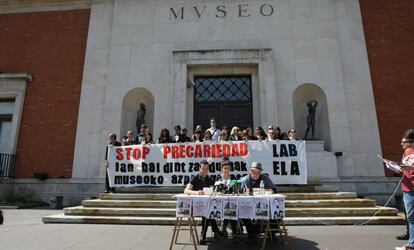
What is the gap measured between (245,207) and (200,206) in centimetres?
71

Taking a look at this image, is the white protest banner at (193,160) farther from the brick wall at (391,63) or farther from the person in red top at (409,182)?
the brick wall at (391,63)

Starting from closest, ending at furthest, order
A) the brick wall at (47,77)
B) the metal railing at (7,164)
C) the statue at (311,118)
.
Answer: the statue at (311,118), the metal railing at (7,164), the brick wall at (47,77)

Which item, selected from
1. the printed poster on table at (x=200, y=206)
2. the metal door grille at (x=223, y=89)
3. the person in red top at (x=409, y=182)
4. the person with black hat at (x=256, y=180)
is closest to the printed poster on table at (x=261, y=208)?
the person with black hat at (x=256, y=180)

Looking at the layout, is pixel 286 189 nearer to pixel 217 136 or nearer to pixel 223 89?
pixel 217 136

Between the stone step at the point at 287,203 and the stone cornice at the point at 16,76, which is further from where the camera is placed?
the stone cornice at the point at 16,76

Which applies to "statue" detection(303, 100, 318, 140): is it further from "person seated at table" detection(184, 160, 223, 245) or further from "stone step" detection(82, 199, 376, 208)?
"person seated at table" detection(184, 160, 223, 245)

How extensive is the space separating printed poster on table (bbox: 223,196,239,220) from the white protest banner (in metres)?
4.20

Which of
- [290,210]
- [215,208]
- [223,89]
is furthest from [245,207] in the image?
[223,89]

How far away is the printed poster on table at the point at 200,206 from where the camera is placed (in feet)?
16.1

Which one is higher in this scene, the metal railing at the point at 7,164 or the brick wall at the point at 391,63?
the brick wall at the point at 391,63

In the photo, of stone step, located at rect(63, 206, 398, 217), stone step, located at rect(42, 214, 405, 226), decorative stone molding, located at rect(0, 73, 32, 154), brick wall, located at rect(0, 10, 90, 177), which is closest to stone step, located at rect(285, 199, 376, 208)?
stone step, located at rect(63, 206, 398, 217)

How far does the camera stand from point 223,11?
1360 centimetres

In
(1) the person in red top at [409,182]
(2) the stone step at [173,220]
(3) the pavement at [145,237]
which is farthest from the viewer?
(2) the stone step at [173,220]

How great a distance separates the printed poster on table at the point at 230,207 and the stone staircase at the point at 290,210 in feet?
9.37
